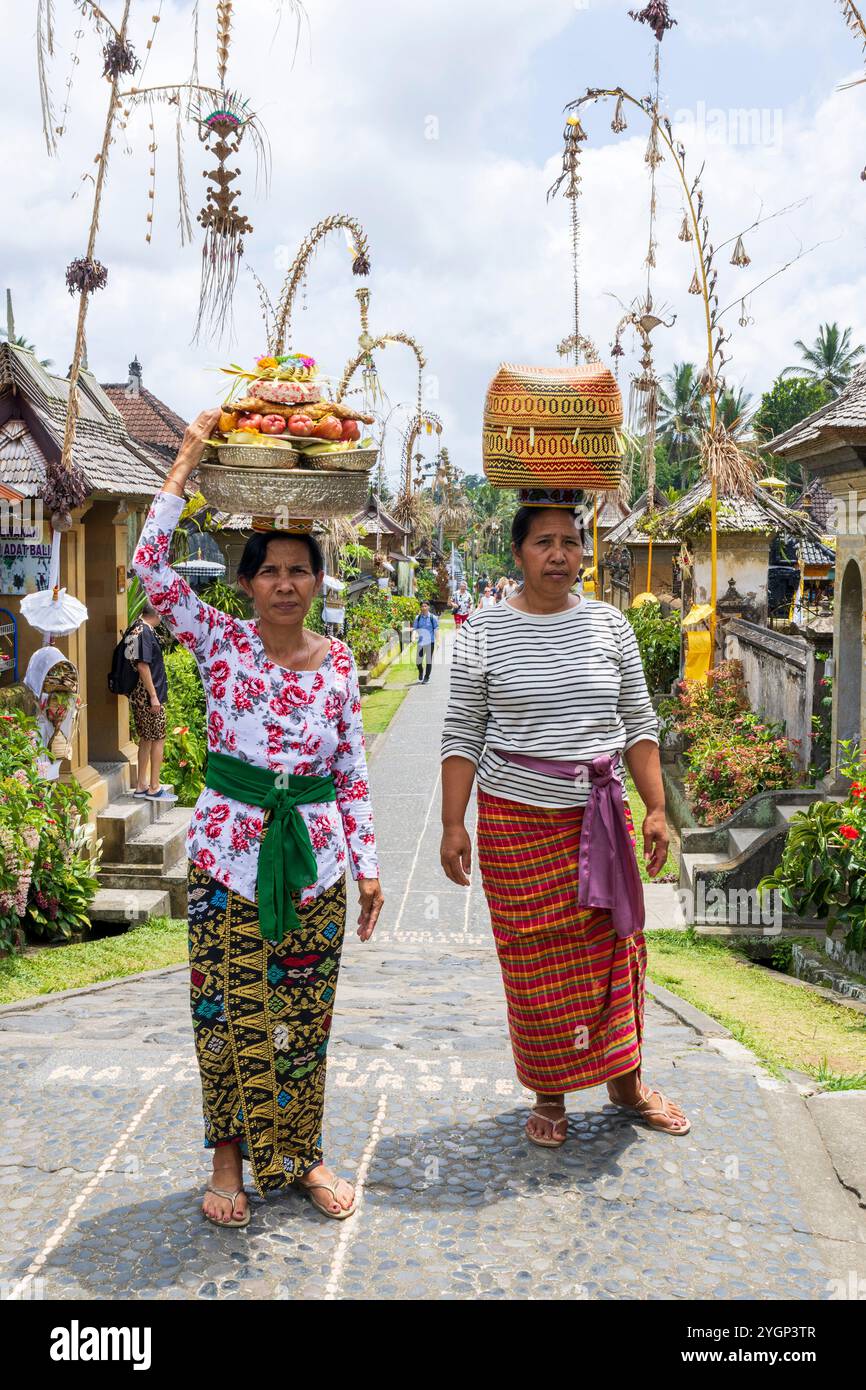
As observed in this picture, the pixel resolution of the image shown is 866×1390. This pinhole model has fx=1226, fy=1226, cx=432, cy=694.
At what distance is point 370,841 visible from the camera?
334 centimetres

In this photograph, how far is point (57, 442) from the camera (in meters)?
9.02

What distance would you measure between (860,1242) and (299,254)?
36.5 feet

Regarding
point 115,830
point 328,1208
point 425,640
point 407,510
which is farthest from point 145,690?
point 407,510

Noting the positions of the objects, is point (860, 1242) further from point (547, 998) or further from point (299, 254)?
point (299, 254)

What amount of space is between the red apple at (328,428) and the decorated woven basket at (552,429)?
0.52 meters

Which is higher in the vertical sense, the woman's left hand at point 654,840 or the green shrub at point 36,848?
the woman's left hand at point 654,840

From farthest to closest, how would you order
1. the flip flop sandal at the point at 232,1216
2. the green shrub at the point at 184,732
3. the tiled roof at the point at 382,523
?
the tiled roof at the point at 382,523 < the green shrub at the point at 184,732 < the flip flop sandal at the point at 232,1216

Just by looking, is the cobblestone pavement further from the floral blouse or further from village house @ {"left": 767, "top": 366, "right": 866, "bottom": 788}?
village house @ {"left": 767, "top": 366, "right": 866, "bottom": 788}

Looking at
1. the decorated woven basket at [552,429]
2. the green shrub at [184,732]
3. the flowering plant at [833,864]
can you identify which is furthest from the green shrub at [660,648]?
the decorated woven basket at [552,429]

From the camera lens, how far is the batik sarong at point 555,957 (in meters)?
3.53

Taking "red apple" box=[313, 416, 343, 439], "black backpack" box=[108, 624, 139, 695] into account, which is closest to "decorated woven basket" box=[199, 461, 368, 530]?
"red apple" box=[313, 416, 343, 439]

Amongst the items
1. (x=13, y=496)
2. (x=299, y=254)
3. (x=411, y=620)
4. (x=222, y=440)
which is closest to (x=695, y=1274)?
(x=222, y=440)

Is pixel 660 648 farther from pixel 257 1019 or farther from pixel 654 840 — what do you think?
pixel 257 1019

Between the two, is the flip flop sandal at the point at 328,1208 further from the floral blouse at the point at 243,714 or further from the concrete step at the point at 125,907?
the concrete step at the point at 125,907
